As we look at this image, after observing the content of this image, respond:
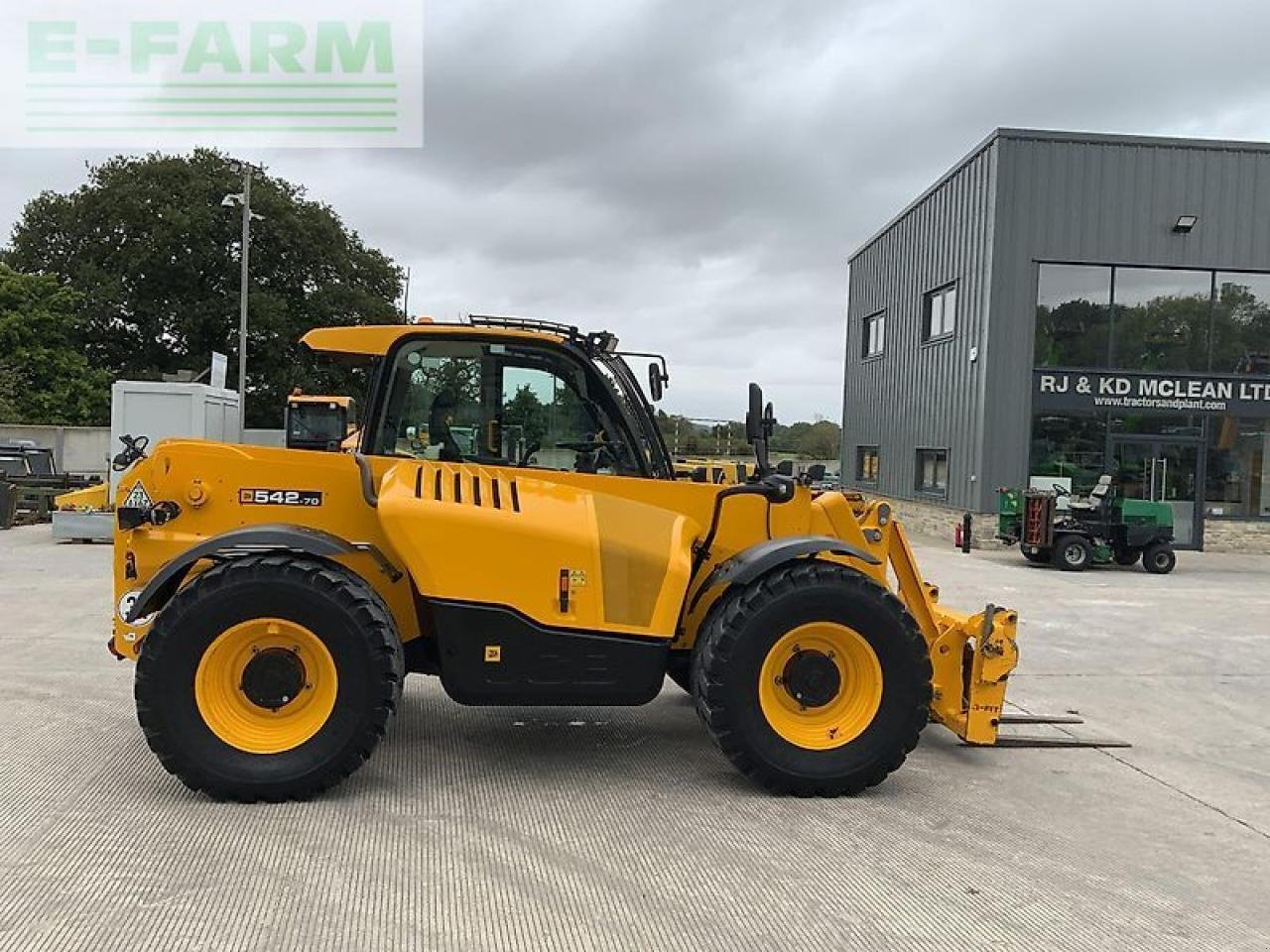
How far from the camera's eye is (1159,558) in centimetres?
1634

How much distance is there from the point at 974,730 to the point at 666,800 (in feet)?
5.83

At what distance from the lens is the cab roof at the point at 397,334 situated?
5.36m

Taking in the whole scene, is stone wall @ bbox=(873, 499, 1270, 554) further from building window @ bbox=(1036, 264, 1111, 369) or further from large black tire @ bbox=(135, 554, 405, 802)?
large black tire @ bbox=(135, 554, 405, 802)

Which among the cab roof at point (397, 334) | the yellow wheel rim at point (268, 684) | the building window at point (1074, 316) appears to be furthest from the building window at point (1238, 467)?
the yellow wheel rim at point (268, 684)

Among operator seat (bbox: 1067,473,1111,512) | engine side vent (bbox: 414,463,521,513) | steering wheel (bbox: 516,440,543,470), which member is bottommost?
operator seat (bbox: 1067,473,1111,512)

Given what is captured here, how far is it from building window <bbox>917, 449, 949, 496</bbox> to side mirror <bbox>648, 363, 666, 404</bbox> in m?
16.1

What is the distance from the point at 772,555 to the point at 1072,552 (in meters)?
13.0

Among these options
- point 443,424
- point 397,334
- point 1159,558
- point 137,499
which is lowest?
point 1159,558

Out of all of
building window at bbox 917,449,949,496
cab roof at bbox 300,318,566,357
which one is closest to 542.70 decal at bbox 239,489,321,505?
cab roof at bbox 300,318,566,357

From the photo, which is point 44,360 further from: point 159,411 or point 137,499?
point 137,499

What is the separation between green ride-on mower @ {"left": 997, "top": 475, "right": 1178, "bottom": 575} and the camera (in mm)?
16219

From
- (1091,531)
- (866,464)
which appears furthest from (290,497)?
(866,464)

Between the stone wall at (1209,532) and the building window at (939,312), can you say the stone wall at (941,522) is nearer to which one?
the stone wall at (1209,532)

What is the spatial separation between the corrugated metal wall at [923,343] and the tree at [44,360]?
2573 centimetres
